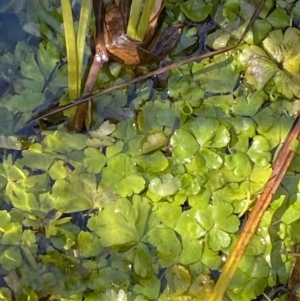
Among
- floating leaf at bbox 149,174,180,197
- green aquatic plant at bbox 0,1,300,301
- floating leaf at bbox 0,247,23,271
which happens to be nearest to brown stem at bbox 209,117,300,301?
green aquatic plant at bbox 0,1,300,301

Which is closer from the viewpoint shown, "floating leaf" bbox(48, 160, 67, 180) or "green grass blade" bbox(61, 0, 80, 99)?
"green grass blade" bbox(61, 0, 80, 99)

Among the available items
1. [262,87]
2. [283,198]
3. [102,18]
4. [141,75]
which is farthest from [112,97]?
[283,198]

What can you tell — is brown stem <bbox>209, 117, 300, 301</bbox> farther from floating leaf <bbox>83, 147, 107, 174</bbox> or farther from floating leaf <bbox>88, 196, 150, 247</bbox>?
floating leaf <bbox>83, 147, 107, 174</bbox>

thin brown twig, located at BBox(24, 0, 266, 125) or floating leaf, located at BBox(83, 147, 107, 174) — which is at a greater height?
thin brown twig, located at BBox(24, 0, 266, 125)

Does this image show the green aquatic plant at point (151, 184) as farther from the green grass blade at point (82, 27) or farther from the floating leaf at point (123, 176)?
the green grass blade at point (82, 27)

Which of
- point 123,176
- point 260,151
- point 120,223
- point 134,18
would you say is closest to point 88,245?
point 120,223

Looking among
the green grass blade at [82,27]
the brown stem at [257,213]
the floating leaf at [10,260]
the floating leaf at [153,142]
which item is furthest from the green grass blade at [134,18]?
the floating leaf at [10,260]
